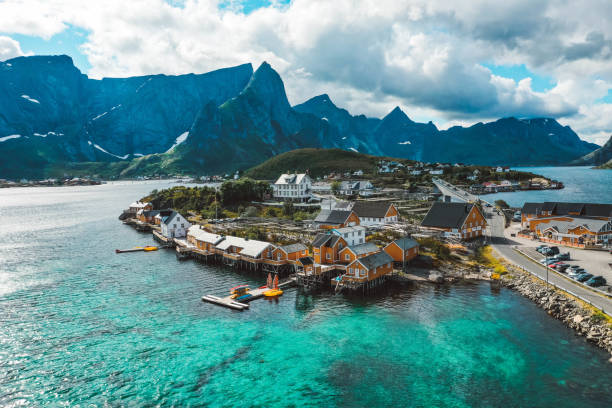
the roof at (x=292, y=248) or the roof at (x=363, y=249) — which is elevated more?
the roof at (x=363, y=249)

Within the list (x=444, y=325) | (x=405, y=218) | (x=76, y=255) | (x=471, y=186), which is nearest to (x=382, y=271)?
(x=444, y=325)

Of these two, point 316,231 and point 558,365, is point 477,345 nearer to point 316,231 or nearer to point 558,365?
point 558,365

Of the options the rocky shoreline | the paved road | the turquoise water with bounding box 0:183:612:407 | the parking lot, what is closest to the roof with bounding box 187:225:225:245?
the turquoise water with bounding box 0:183:612:407

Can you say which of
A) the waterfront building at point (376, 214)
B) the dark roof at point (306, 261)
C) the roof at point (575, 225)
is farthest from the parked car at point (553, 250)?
the dark roof at point (306, 261)

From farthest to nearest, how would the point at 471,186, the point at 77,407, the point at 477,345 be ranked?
the point at 471,186 → the point at 477,345 → the point at 77,407

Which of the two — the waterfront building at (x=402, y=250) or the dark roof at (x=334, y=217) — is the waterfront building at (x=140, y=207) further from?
the waterfront building at (x=402, y=250)

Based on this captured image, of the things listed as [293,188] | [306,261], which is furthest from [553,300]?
[293,188]

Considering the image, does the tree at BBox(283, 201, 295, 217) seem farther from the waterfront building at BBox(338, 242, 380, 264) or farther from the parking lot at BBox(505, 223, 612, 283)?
the parking lot at BBox(505, 223, 612, 283)
